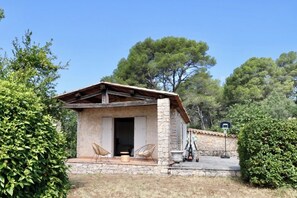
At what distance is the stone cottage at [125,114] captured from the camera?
11742 millimetres

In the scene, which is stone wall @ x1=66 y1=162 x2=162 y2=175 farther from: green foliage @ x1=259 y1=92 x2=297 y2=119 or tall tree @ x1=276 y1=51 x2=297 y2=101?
tall tree @ x1=276 y1=51 x2=297 y2=101

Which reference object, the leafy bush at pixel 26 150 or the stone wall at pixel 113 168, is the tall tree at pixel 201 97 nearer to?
the stone wall at pixel 113 168

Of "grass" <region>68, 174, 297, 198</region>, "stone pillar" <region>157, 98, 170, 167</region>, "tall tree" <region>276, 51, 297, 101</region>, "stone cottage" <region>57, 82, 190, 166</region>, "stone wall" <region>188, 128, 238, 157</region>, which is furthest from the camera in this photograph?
"tall tree" <region>276, 51, 297, 101</region>

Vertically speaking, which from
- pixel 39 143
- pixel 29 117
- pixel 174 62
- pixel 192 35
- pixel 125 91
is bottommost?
pixel 39 143

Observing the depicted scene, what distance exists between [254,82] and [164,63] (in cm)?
917

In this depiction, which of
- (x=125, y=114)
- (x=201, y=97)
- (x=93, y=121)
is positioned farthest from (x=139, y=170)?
(x=201, y=97)

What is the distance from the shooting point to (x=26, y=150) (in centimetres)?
402

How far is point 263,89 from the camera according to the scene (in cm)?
2845

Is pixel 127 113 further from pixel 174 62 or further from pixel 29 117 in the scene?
pixel 174 62

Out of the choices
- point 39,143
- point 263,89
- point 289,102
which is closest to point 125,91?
point 39,143

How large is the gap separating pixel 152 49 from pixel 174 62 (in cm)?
295

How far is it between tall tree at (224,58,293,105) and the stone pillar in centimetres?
1800

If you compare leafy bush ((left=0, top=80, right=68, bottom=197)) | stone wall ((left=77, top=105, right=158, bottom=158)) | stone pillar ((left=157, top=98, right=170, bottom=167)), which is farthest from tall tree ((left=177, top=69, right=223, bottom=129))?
leafy bush ((left=0, top=80, right=68, bottom=197))

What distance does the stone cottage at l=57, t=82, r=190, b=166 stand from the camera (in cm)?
1174
